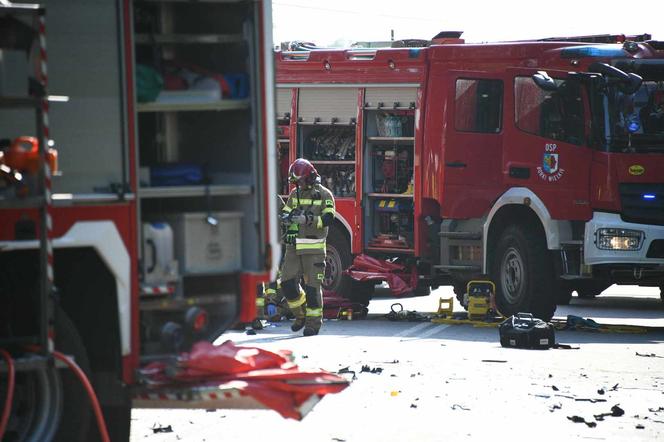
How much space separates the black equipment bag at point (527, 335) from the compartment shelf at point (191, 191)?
22.7 ft

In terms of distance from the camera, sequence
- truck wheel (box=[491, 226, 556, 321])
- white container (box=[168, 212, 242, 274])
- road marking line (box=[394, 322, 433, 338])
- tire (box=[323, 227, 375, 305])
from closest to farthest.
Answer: white container (box=[168, 212, 242, 274]) < road marking line (box=[394, 322, 433, 338]) < truck wheel (box=[491, 226, 556, 321]) < tire (box=[323, 227, 375, 305])

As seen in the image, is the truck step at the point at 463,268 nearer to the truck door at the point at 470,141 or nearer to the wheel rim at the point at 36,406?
the truck door at the point at 470,141

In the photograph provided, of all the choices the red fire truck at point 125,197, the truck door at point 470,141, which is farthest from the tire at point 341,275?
the red fire truck at point 125,197

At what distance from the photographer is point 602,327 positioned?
52.7 ft

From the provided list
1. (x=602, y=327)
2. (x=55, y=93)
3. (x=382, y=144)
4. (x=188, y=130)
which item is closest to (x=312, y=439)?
(x=188, y=130)

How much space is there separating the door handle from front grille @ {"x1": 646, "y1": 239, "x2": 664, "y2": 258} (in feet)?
5.40

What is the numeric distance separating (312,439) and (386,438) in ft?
1.47

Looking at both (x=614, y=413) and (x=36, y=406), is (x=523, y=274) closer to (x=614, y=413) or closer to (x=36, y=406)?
(x=614, y=413)

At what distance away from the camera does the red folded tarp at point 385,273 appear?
18.5m

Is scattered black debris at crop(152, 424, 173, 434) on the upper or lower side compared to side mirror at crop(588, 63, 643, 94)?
lower

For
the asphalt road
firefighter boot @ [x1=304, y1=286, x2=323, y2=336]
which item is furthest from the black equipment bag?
firefighter boot @ [x1=304, y1=286, x2=323, y2=336]

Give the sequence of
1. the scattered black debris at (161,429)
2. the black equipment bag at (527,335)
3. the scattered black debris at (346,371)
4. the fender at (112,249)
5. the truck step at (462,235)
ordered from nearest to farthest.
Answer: the fender at (112,249) < the scattered black debris at (161,429) < the scattered black debris at (346,371) < the black equipment bag at (527,335) < the truck step at (462,235)

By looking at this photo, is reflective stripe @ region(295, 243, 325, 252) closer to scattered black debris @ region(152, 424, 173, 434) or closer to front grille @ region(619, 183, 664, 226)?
front grille @ region(619, 183, 664, 226)

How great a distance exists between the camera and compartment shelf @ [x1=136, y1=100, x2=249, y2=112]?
7.58 m
